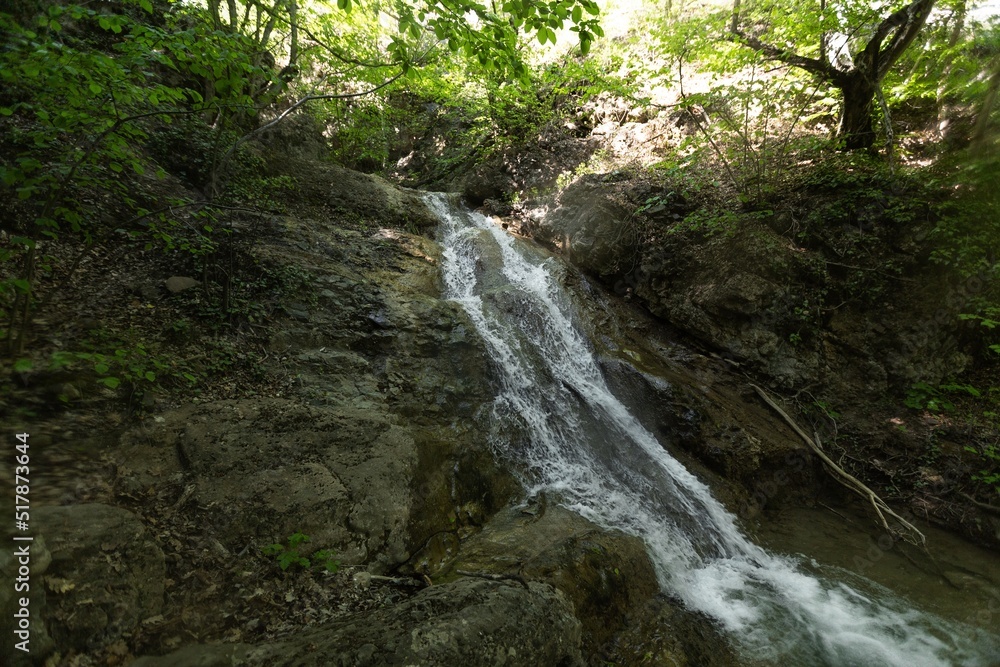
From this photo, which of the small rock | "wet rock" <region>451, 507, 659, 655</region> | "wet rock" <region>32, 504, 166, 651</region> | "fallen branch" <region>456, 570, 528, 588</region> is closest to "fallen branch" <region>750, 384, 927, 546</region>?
"wet rock" <region>451, 507, 659, 655</region>

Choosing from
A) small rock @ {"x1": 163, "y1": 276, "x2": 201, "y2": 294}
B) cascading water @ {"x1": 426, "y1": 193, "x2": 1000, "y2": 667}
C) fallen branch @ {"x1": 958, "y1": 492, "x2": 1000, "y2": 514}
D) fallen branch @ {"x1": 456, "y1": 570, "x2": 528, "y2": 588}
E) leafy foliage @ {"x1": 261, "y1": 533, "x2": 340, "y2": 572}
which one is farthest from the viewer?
fallen branch @ {"x1": 958, "y1": 492, "x2": 1000, "y2": 514}

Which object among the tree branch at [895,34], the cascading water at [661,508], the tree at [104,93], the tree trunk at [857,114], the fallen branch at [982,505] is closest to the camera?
the tree at [104,93]

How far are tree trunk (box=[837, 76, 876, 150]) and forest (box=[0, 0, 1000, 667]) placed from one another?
0.17 feet

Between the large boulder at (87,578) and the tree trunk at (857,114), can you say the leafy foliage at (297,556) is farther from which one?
A: the tree trunk at (857,114)

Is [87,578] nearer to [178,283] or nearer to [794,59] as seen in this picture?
[178,283]

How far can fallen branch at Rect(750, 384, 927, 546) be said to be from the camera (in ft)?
17.6

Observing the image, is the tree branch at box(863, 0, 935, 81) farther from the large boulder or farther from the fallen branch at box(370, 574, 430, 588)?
the large boulder

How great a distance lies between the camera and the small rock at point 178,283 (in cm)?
497

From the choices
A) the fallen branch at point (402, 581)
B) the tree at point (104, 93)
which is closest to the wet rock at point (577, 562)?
the fallen branch at point (402, 581)

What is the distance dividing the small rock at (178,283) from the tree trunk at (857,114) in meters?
10.6

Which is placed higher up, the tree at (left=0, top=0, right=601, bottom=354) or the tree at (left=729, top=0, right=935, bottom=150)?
the tree at (left=729, top=0, right=935, bottom=150)

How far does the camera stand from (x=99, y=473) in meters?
3.06

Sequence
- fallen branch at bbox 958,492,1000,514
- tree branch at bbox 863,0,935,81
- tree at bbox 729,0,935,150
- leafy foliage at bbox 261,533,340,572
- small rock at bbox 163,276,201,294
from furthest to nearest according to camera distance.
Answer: tree at bbox 729,0,935,150 → tree branch at bbox 863,0,935,81 → fallen branch at bbox 958,492,1000,514 → small rock at bbox 163,276,201,294 → leafy foliage at bbox 261,533,340,572

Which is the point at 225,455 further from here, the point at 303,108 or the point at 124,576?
the point at 303,108
